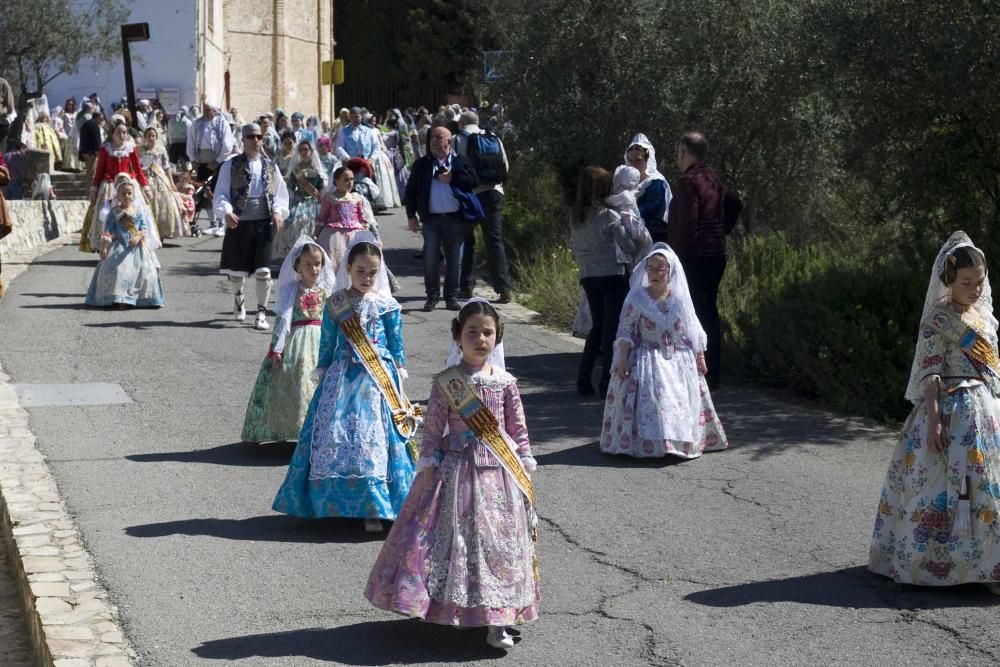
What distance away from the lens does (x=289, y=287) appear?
9.89 meters

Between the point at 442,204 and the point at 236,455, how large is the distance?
6.88 m

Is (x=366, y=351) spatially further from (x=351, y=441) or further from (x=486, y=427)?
(x=486, y=427)

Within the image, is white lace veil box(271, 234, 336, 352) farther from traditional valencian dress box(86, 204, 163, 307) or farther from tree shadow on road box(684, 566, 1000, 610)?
traditional valencian dress box(86, 204, 163, 307)

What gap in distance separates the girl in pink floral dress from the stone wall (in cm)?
1532

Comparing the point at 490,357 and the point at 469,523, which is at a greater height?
the point at 490,357

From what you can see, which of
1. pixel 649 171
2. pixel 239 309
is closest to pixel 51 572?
pixel 649 171

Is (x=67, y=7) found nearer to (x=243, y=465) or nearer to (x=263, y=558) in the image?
(x=243, y=465)

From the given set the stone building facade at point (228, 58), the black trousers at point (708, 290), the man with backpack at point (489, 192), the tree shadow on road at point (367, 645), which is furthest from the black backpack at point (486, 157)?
the stone building facade at point (228, 58)

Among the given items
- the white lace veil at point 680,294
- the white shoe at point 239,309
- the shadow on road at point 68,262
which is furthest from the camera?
the shadow on road at point 68,262

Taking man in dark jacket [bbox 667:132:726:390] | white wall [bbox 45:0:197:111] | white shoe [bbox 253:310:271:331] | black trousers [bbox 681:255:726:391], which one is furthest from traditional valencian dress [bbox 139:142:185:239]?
white wall [bbox 45:0:197:111]

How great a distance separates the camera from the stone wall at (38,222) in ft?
69.9

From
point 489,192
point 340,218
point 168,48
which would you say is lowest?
point 340,218

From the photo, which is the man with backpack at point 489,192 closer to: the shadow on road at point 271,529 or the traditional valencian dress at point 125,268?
the traditional valencian dress at point 125,268

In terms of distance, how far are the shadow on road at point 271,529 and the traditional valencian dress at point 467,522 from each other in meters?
1.77
